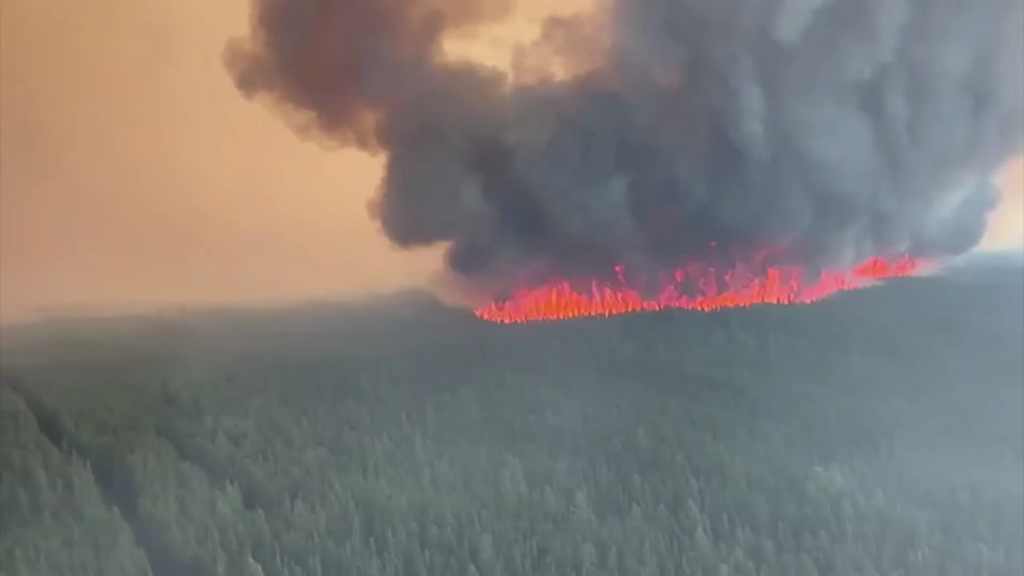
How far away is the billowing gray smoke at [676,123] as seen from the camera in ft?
4.41

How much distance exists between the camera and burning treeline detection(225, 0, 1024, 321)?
52.9 inches

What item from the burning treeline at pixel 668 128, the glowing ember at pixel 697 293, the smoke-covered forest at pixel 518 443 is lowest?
the smoke-covered forest at pixel 518 443

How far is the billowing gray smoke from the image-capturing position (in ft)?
4.41

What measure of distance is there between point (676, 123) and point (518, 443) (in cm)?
42

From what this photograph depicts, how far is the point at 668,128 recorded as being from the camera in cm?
135

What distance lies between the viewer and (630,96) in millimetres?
1349

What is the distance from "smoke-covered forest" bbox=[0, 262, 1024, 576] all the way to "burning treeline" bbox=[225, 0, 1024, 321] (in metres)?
0.07

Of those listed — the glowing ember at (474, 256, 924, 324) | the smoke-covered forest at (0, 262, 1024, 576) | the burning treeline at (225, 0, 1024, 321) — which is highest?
the burning treeline at (225, 0, 1024, 321)

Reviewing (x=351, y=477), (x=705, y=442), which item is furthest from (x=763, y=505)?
(x=351, y=477)

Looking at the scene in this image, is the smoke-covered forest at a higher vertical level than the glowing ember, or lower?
lower

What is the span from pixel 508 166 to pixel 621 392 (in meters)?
0.30

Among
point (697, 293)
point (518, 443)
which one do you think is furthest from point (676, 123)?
point (518, 443)

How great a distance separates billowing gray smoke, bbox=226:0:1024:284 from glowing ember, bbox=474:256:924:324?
0.02 m

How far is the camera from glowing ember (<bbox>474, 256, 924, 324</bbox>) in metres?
1.36
